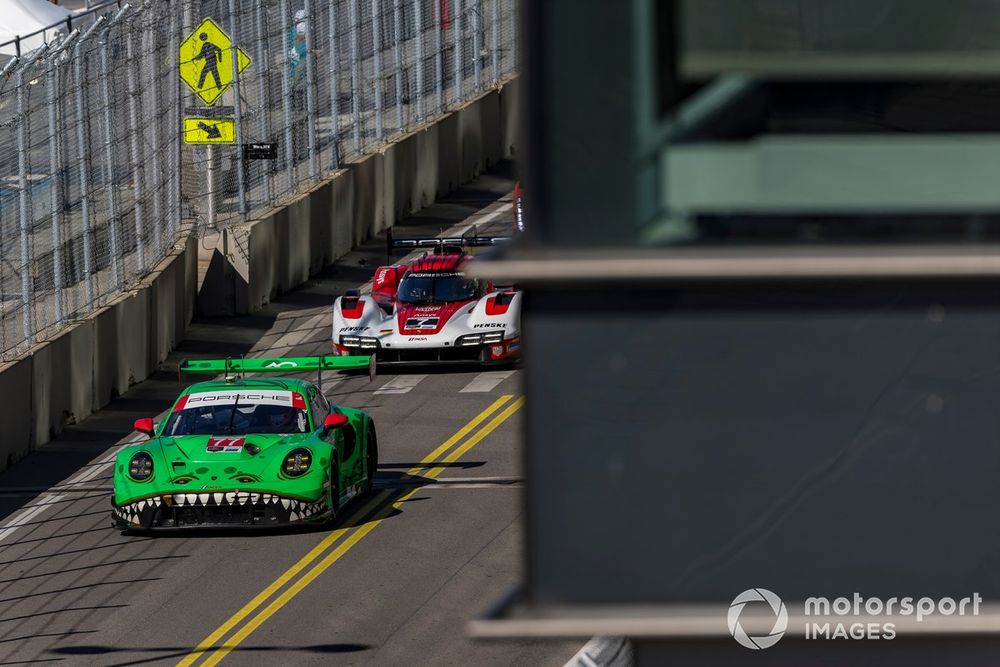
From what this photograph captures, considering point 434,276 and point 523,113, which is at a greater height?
point 523,113

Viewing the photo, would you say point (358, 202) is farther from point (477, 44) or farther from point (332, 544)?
point (332, 544)

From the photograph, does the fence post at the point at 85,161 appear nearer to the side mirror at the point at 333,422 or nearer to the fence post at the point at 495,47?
the side mirror at the point at 333,422

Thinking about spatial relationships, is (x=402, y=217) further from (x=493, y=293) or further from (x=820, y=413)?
(x=820, y=413)

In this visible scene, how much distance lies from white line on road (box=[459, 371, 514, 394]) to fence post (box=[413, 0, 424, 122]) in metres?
10.5

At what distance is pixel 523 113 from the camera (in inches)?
159

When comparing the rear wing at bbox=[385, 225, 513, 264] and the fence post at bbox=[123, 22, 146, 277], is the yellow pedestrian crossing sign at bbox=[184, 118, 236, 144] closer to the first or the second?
the fence post at bbox=[123, 22, 146, 277]

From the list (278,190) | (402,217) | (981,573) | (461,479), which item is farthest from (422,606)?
(402,217)

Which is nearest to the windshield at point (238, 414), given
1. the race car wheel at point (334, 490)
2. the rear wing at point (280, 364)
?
the rear wing at point (280, 364)

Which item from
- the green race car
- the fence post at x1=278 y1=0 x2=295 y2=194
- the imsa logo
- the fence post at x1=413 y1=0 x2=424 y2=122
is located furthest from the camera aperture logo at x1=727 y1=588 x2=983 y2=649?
the fence post at x1=413 y1=0 x2=424 y2=122

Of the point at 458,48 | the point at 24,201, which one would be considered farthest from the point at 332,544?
the point at 458,48

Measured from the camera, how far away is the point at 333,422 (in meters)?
15.7

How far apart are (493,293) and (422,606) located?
8.41m

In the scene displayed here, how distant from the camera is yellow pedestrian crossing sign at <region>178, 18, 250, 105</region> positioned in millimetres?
24656

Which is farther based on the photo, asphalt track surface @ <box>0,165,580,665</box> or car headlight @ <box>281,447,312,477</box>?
car headlight @ <box>281,447,312,477</box>
